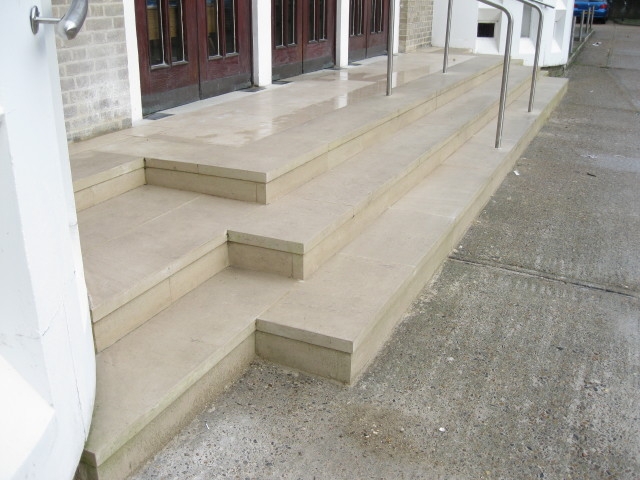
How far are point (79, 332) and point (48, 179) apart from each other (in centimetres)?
47

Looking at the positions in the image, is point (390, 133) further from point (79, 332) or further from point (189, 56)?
point (79, 332)

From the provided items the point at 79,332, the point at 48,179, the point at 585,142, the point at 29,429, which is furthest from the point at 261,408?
the point at 585,142

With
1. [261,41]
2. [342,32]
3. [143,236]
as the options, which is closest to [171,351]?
[143,236]

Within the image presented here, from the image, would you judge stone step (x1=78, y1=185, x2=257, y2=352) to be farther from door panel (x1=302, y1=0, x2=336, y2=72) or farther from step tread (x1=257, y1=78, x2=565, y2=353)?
door panel (x1=302, y1=0, x2=336, y2=72)

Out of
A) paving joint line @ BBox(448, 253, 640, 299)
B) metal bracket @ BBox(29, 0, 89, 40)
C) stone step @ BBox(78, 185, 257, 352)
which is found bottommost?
paving joint line @ BBox(448, 253, 640, 299)

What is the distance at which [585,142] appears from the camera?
677 cm

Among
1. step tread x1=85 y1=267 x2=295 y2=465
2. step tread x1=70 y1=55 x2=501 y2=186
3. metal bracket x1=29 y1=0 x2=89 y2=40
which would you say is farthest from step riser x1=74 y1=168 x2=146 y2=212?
metal bracket x1=29 y1=0 x2=89 y2=40

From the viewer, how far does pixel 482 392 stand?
2.62 meters

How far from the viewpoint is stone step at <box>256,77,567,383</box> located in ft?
8.71

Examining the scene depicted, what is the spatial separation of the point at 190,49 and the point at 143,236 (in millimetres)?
2748

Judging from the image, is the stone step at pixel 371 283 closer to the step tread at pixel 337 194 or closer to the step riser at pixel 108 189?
the step tread at pixel 337 194

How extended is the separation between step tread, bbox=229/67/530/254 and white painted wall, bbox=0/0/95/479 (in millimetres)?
1304

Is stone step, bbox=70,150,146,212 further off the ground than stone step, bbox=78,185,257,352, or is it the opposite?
stone step, bbox=70,150,146,212

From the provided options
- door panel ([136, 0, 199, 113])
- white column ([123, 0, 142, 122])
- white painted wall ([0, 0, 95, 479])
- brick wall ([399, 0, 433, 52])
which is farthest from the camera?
brick wall ([399, 0, 433, 52])
